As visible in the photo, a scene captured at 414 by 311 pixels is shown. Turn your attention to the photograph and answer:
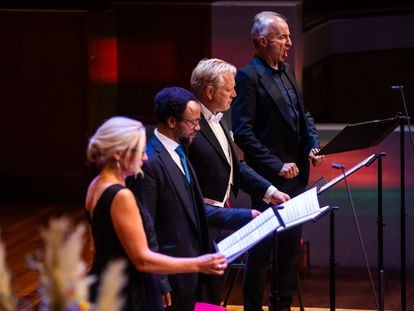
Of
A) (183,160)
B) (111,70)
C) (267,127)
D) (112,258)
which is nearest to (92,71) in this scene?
(111,70)

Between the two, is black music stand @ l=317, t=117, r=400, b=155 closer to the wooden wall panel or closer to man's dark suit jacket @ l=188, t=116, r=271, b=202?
man's dark suit jacket @ l=188, t=116, r=271, b=202

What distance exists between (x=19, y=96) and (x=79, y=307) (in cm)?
629

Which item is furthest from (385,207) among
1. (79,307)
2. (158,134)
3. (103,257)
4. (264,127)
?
(79,307)

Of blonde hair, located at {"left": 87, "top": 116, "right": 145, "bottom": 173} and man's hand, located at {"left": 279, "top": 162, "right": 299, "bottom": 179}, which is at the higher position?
blonde hair, located at {"left": 87, "top": 116, "right": 145, "bottom": 173}

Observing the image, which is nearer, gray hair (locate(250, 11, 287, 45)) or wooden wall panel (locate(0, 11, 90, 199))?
gray hair (locate(250, 11, 287, 45))

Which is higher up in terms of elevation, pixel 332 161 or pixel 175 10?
pixel 175 10

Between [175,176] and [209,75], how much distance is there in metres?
0.66

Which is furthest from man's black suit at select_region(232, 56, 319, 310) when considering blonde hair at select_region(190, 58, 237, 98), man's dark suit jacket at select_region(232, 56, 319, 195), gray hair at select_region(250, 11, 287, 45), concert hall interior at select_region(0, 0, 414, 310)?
concert hall interior at select_region(0, 0, 414, 310)

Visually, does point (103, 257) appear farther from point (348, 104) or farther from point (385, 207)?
point (348, 104)

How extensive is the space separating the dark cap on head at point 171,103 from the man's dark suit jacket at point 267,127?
1.19m

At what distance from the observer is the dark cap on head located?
3801 mm

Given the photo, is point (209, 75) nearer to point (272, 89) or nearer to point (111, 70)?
point (272, 89)

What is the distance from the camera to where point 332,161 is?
6.61 meters

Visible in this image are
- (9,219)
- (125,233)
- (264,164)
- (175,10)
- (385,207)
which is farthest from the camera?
(175,10)
